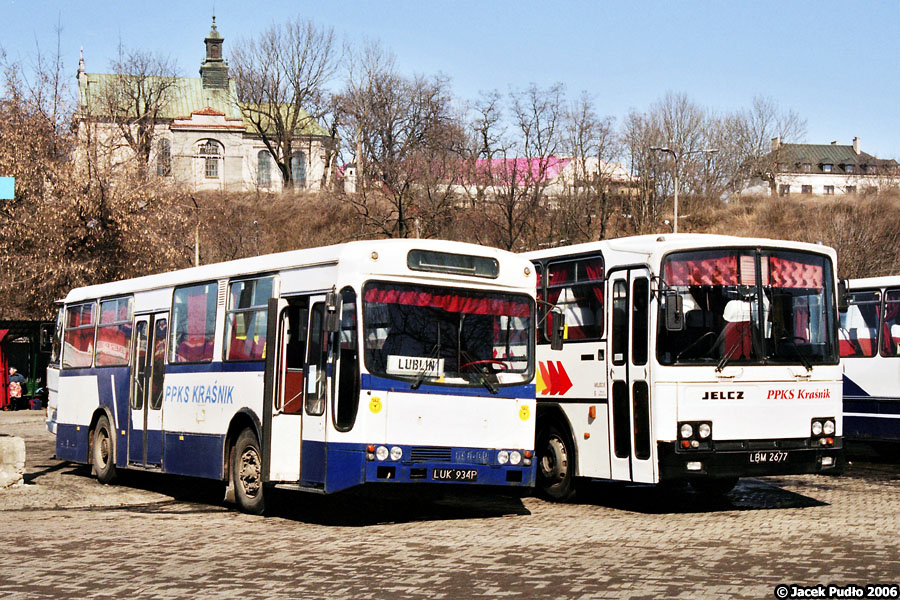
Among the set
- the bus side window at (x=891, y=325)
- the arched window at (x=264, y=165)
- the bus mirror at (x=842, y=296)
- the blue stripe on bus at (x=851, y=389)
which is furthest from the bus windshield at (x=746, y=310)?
the arched window at (x=264, y=165)

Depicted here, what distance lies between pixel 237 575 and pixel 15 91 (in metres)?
37.9

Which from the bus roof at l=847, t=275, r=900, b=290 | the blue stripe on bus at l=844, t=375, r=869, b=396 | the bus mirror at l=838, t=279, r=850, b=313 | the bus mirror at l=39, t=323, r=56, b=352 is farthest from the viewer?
the bus mirror at l=39, t=323, r=56, b=352

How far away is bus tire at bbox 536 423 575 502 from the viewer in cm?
1563

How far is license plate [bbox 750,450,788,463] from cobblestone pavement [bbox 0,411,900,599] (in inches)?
25.0

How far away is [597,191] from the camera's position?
7538 cm

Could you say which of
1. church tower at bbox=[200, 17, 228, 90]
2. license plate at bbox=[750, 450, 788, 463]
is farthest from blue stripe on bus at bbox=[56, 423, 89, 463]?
church tower at bbox=[200, 17, 228, 90]

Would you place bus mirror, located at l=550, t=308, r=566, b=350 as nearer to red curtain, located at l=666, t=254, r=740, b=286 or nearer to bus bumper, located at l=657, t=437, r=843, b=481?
red curtain, located at l=666, t=254, r=740, b=286

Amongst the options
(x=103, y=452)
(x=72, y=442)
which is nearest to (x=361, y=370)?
(x=103, y=452)

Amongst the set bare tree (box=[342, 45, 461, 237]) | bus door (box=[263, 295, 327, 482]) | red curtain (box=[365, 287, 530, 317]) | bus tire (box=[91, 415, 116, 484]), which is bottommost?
bus tire (box=[91, 415, 116, 484])

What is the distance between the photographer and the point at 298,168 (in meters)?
97.3

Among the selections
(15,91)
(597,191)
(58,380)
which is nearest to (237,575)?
(58,380)

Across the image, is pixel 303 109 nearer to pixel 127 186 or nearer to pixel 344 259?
pixel 127 186

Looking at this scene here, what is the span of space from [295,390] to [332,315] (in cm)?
146

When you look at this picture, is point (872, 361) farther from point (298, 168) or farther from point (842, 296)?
point (298, 168)
